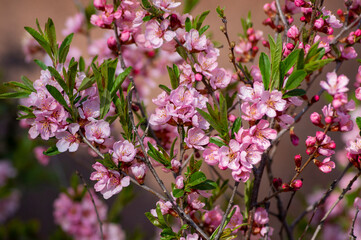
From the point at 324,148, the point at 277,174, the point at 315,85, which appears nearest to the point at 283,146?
the point at 277,174

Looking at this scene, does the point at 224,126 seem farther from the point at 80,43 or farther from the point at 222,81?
the point at 80,43

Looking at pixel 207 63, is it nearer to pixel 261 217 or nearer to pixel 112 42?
pixel 112 42

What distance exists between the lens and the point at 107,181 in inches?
29.3

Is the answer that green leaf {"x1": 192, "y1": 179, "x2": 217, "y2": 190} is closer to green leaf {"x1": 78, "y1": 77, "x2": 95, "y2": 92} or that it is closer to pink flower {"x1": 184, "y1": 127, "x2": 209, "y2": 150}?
pink flower {"x1": 184, "y1": 127, "x2": 209, "y2": 150}

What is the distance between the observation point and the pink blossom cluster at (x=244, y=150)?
679 mm

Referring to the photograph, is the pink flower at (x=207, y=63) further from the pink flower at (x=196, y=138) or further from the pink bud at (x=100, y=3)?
the pink bud at (x=100, y=3)

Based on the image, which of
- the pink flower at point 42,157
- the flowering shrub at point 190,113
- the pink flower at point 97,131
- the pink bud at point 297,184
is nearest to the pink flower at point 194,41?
the flowering shrub at point 190,113

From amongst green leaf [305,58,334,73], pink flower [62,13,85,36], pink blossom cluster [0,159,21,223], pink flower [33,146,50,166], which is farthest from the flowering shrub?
pink blossom cluster [0,159,21,223]

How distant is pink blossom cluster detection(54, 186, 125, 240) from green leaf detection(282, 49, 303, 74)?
1.17m

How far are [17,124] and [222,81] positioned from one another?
2.08 m

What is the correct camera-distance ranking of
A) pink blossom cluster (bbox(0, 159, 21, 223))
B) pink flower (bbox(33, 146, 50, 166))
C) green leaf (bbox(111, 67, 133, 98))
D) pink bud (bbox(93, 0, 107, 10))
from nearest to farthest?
green leaf (bbox(111, 67, 133, 98)) < pink bud (bbox(93, 0, 107, 10)) < pink flower (bbox(33, 146, 50, 166)) < pink blossom cluster (bbox(0, 159, 21, 223))

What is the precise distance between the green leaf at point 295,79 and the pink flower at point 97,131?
36 cm

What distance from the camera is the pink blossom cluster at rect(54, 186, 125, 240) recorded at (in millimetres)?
1654

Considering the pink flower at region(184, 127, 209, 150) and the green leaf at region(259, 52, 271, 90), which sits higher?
the green leaf at region(259, 52, 271, 90)
